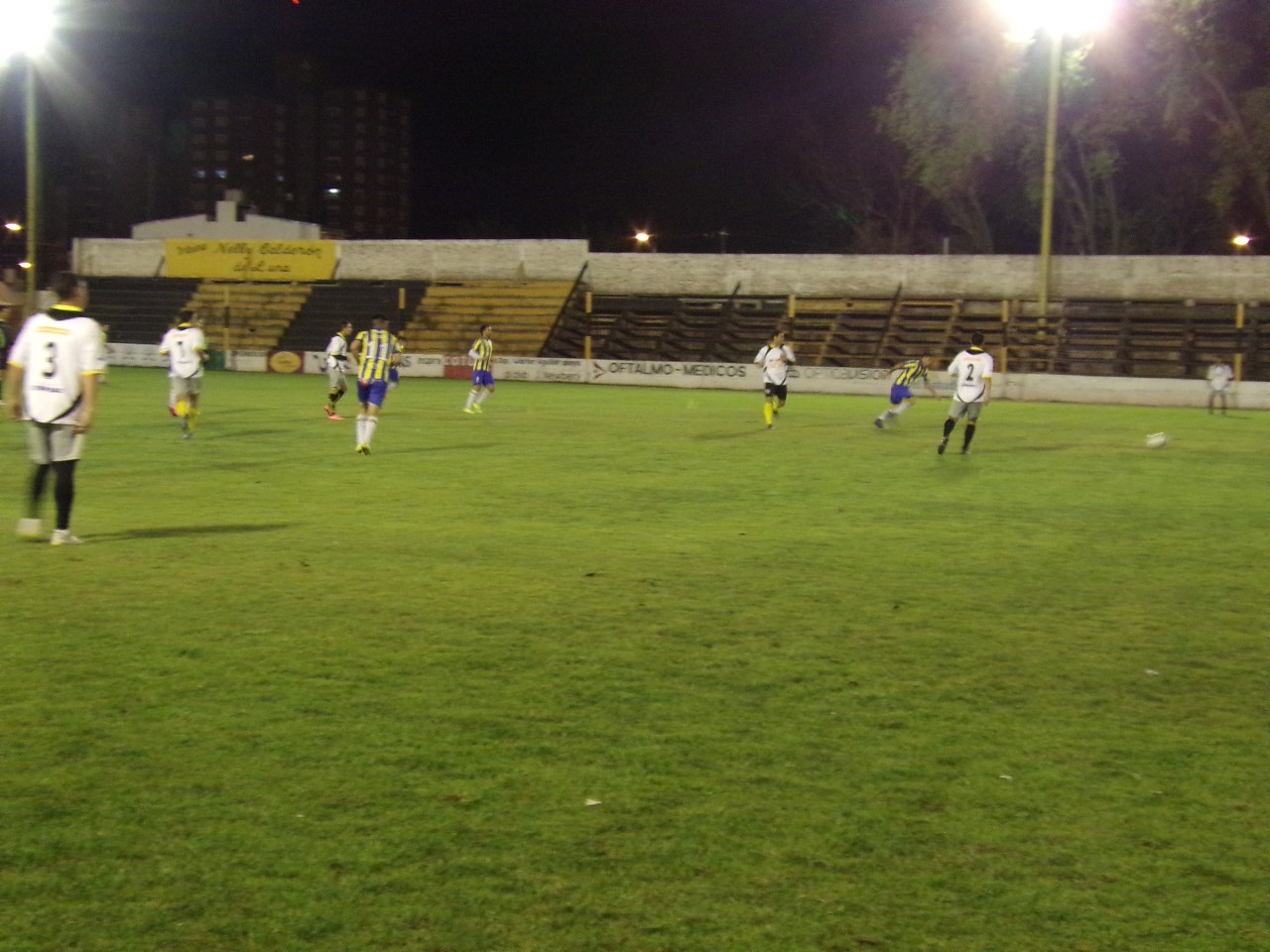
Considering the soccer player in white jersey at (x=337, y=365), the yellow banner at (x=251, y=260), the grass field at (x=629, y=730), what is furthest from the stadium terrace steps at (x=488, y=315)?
the grass field at (x=629, y=730)

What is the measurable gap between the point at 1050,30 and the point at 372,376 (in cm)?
2930

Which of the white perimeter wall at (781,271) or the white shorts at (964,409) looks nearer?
the white shorts at (964,409)

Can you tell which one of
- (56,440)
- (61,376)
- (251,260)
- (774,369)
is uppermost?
(251,260)

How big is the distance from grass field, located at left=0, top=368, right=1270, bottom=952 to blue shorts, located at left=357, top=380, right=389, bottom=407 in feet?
18.0

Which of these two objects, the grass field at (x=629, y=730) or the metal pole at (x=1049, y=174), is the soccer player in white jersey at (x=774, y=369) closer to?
the grass field at (x=629, y=730)

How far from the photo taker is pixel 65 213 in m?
124

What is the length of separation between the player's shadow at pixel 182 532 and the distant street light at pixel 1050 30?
103 feet

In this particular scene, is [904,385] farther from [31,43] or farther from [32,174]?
[32,174]

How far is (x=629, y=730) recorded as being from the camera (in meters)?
5.75

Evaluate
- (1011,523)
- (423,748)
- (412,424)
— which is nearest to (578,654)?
(423,748)

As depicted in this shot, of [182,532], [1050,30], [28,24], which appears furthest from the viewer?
[1050,30]

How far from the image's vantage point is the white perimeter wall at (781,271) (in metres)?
45.1

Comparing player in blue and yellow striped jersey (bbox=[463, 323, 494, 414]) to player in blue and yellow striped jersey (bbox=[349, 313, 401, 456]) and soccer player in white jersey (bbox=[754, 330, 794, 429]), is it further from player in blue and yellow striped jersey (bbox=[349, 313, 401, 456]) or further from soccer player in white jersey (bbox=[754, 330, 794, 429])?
player in blue and yellow striped jersey (bbox=[349, 313, 401, 456])

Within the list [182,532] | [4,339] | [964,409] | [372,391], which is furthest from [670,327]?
[182,532]
